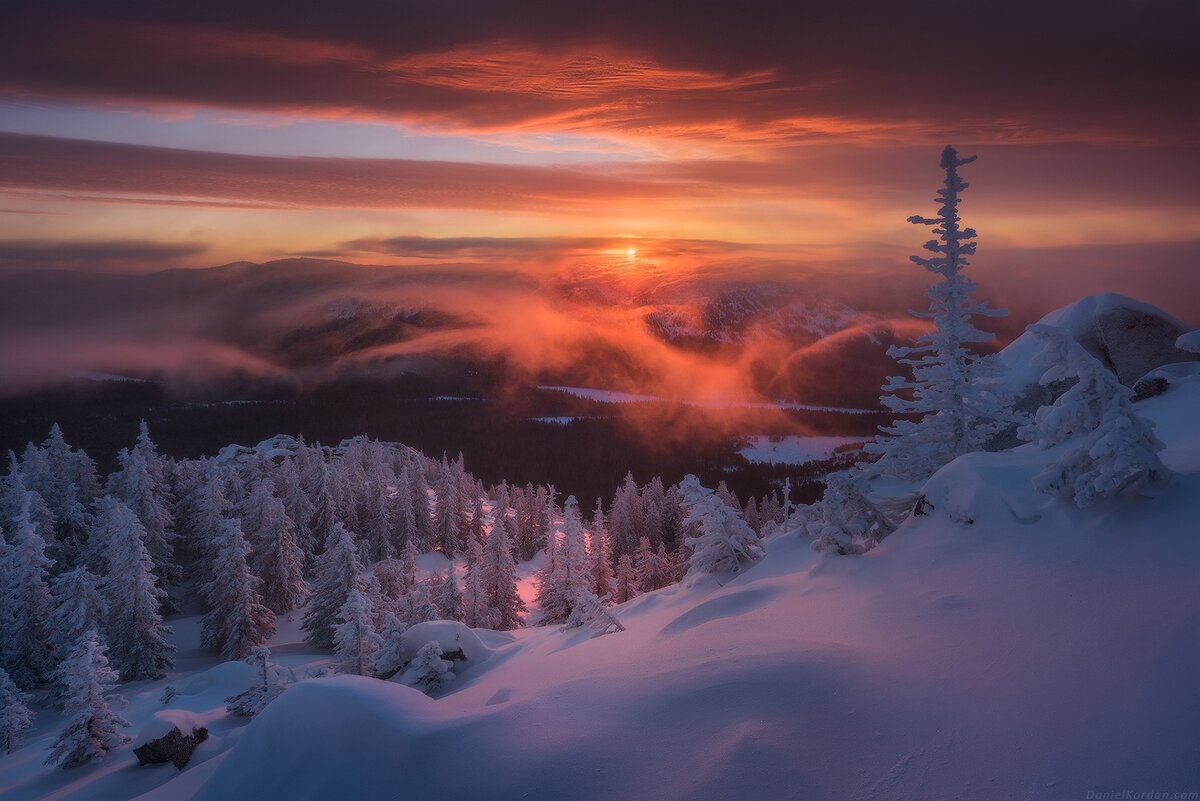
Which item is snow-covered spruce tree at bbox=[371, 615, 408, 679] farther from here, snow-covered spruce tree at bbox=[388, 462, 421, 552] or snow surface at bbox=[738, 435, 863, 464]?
snow surface at bbox=[738, 435, 863, 464]

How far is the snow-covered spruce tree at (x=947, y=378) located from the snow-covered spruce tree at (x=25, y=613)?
4186 centimetres

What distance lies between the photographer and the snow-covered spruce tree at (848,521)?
1308cm

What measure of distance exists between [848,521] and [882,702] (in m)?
6.42

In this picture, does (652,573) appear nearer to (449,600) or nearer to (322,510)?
(449,600)

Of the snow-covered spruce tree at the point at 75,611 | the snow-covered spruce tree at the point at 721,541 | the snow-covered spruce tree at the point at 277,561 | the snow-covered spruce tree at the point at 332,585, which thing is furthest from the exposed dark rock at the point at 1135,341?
the snow-covered spruce tree at the point at 75,611

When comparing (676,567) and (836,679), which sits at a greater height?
(836,679)

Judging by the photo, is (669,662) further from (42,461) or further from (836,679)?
(42,461)

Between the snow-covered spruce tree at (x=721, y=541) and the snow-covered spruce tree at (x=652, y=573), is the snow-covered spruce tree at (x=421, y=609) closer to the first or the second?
the snow-covered spruce tree at (x=721, y=541)

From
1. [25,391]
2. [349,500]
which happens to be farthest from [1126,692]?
[25,391]

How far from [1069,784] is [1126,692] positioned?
5.04ft

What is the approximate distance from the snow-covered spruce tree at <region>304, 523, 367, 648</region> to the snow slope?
29.8 meters

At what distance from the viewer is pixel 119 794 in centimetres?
1752

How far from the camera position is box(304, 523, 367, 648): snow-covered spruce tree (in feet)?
126

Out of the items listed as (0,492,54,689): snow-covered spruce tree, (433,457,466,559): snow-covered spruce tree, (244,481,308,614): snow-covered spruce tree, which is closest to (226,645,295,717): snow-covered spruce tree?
(0,492,54,689): snow-covered spruce tree
